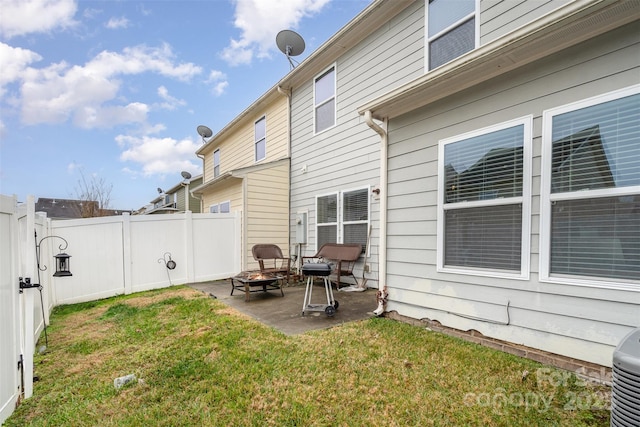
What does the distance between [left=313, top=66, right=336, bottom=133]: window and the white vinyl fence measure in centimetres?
350

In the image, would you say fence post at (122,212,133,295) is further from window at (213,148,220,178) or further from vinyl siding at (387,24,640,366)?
window at (213,148,220,178)

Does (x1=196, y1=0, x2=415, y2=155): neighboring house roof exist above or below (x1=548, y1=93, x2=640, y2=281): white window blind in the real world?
above

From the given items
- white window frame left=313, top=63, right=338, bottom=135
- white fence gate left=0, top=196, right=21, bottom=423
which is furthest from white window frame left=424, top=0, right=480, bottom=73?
white fence gate left=0, top=196, right=21, bottom=423

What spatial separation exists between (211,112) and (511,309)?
52.8ft

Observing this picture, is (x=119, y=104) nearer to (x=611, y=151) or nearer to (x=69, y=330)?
(x=69, y=330)

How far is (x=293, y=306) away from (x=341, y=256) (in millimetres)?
1813

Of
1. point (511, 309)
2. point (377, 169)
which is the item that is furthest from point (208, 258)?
point (511, 309)

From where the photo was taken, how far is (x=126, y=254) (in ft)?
21.7

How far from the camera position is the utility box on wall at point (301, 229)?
25.2 ft

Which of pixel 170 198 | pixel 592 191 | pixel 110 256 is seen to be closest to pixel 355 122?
pixel 592 191

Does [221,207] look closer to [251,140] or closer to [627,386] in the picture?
[251,140]

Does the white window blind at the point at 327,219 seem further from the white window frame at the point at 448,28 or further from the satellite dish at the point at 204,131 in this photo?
the satellite dish at the point at 204,131

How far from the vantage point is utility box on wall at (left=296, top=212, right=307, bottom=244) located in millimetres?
7676

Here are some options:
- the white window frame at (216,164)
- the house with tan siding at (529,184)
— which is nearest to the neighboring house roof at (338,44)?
the house with tan siding at (529,184)
